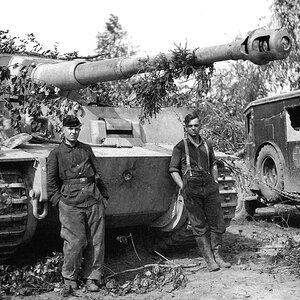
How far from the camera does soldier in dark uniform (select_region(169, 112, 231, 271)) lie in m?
6.75

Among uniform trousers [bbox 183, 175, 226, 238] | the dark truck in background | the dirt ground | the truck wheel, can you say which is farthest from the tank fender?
the truck wheel

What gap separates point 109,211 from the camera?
7.02m

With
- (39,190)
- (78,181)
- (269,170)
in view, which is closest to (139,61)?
(78,181)

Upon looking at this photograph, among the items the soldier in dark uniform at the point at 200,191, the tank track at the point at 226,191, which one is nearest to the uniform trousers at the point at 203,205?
the soldier in dark uniform at the point at 200,191

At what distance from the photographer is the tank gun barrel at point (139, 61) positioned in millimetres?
5348

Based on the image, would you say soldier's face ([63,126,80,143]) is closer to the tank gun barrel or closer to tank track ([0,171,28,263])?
tank track ([0,171,28,263])

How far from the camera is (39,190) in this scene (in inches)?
250

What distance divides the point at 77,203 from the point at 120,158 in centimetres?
89

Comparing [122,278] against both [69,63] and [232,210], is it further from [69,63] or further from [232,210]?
[69,63]

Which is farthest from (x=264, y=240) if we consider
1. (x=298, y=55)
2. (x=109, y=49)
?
(x=109, y=49)

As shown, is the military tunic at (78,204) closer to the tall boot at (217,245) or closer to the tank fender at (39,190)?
the tank fender at (39,190)

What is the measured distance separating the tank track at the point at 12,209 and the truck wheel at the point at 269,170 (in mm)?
5272

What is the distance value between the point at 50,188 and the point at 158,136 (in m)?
2.20

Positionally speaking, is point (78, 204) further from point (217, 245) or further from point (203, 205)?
point (217, 245)
